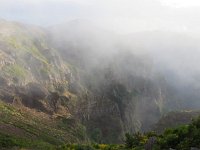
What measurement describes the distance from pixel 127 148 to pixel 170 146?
27.9m

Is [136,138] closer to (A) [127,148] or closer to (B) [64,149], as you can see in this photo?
(A) [127,148]

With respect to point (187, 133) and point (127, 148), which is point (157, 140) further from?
point (127, 148)

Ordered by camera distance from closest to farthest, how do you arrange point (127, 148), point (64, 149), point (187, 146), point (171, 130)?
1. point (187, 146)
2. point (171, 130)
3. point (127, 148)
4. point (64, 149)

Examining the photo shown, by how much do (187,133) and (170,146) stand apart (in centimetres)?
592

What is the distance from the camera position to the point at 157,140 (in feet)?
347

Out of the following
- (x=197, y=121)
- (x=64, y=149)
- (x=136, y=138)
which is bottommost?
(x=64, y=149)

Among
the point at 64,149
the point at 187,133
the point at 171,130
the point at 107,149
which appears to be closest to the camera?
the point at 187,133

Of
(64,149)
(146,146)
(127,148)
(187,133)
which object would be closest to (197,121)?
(187,133)

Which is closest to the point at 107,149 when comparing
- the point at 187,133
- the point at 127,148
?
the point at 127,148

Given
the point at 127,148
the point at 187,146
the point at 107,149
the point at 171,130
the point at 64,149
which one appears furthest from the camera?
the point at 64,149

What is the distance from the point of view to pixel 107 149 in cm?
14725

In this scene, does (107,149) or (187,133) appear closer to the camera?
(187,133)

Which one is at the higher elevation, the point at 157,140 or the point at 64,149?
the point at 157,140

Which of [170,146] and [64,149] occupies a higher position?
[170,146]
